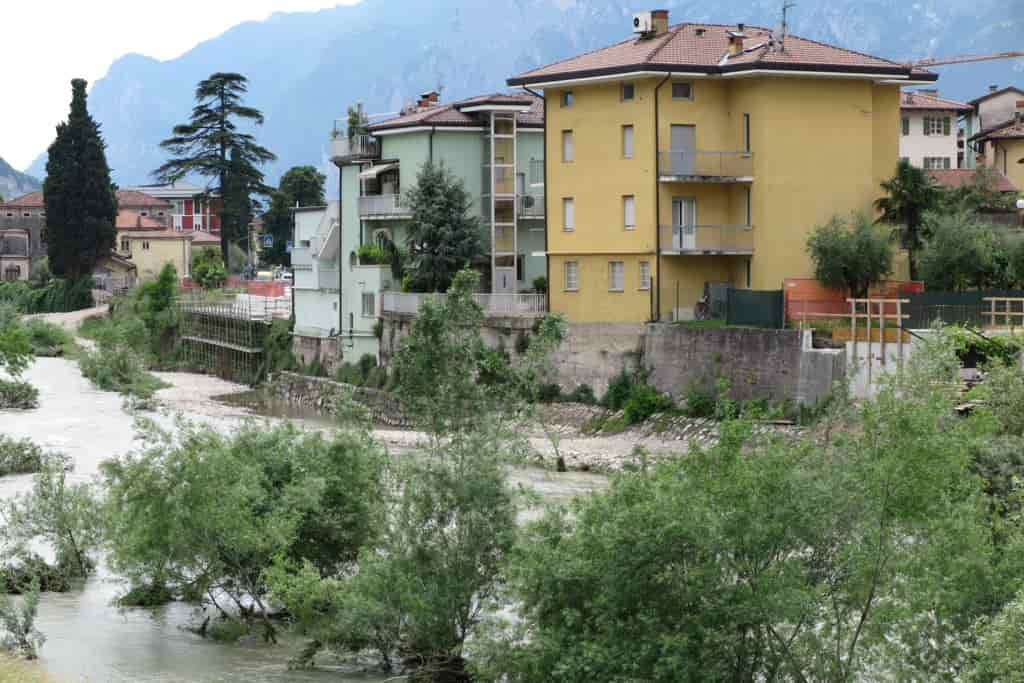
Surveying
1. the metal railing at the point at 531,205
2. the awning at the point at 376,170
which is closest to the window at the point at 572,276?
the metal railing at the point at 531,205

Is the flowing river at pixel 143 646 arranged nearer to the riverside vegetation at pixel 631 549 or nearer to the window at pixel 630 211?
the riverside vegetation at pixel 631 549

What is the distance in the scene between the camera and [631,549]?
21.5m

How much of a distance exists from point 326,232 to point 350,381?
8907 millimetres

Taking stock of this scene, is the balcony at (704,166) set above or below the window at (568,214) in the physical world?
above

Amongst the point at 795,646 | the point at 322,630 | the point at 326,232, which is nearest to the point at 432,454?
the point at 322,630

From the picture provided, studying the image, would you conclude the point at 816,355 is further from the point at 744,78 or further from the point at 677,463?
the point at 677,463

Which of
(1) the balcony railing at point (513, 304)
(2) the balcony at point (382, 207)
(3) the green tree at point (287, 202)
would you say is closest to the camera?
(1) the balcony railing at point (513, 304)

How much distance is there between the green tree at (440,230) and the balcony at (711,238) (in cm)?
1067

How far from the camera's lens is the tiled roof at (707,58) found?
179 feet

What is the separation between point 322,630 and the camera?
27.4 metres

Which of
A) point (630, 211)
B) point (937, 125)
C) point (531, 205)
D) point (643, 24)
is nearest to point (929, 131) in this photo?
point (937, 125)

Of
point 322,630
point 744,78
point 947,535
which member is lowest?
point 322,630

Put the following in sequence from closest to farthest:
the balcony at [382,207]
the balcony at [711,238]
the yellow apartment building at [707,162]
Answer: the yellow apartment building at [707,162] → the balcony at [711,238] → the balcony at [382,207]

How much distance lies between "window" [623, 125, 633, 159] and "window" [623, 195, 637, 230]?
4.45ft
